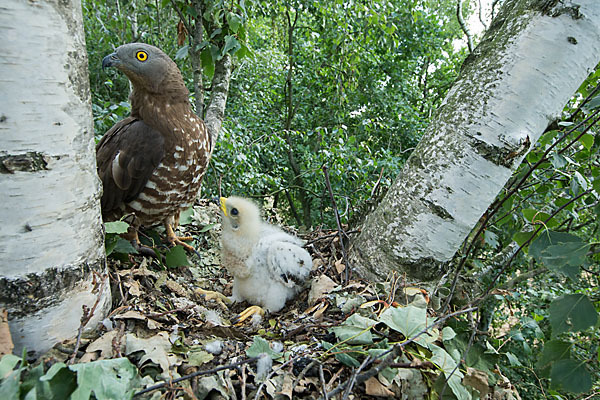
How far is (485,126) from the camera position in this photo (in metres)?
1.56

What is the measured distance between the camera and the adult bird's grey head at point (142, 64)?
2.32 m

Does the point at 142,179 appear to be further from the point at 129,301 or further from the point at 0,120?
the point at 0,120

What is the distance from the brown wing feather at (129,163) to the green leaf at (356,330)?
1.55 m

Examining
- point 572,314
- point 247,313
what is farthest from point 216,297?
point 572,314

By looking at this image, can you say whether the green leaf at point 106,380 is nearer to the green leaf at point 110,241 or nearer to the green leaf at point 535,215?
the green leaf at point 110,241

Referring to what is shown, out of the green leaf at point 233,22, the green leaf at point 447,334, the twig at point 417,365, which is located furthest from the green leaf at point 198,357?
the green leaf at point 233,22

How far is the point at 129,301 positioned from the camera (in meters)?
1.50

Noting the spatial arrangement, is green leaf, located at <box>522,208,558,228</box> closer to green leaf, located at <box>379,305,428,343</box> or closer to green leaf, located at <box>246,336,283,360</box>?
green leaf, located at <box>379,305,428,343</box>

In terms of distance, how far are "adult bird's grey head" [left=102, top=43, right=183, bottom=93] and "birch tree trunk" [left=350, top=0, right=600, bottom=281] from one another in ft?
5.44

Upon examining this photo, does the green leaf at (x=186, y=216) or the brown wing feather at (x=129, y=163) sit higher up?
the brown wing feather at (x=129, y=163)

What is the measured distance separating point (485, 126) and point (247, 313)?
151 cm

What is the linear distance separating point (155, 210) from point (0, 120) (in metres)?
1.47

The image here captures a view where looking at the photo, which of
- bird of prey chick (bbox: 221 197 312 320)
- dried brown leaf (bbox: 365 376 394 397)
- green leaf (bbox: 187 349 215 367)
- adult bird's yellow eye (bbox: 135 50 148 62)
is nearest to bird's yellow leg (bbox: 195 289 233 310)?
bird of prey chick (bbox: 221 197 312 320)

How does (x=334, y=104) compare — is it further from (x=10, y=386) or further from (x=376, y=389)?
(x=10, y=386)
